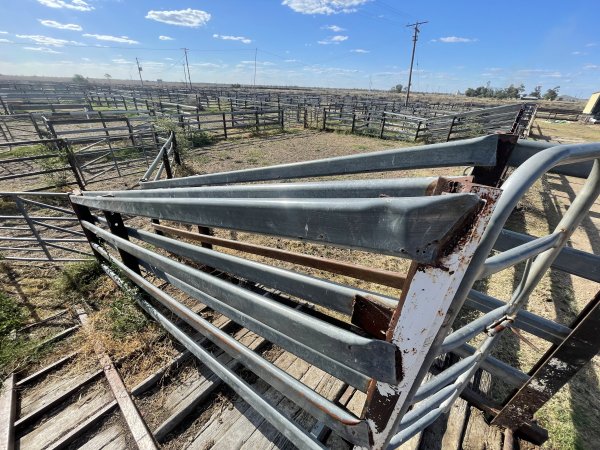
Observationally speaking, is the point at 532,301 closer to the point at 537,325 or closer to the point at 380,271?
the point at 537,325

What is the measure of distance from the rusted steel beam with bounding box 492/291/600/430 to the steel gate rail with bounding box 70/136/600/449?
0.18 feet

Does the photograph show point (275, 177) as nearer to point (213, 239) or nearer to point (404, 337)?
point (213, 239)

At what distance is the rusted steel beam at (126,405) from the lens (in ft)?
5.43

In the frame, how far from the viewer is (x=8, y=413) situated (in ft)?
5.86

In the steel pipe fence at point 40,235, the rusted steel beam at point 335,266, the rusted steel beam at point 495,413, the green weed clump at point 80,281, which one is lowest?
the steel pipe fence at point 40,235

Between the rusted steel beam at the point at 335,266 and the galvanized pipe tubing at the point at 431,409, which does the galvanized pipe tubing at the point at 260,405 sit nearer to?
the galvanized pipe tubing at the point at 431,409

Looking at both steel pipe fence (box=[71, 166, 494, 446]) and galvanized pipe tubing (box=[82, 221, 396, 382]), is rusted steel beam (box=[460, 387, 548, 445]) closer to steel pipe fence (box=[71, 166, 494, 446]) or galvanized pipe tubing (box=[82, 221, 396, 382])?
steel pipe fence (box=[71, 166, 494, 446])

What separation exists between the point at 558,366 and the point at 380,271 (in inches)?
55.9

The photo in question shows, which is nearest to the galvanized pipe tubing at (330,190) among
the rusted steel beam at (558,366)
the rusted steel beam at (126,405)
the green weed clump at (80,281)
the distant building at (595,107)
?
the rusted steel beam at (558,366)

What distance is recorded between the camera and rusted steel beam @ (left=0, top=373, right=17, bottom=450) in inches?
64.6

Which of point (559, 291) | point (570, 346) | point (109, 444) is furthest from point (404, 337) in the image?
point (559, 291)

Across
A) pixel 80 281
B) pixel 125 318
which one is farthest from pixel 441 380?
pixel 80 281

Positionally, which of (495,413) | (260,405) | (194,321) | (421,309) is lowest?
(495,413)

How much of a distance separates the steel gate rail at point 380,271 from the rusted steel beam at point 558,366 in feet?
0.18
